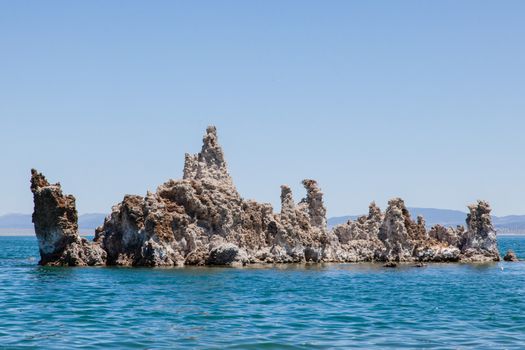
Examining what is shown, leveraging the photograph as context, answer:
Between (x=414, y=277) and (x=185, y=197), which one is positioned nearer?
(x=414, y=277)

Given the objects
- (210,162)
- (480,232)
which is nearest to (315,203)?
(210,162)

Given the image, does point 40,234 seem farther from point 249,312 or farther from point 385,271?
point 249,312

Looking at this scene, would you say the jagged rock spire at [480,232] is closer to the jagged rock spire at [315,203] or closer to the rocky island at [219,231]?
the rocky island at [219,231]

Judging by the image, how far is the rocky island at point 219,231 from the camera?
84812mm

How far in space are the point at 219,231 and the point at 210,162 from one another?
11183 mm

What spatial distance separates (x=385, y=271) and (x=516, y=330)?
48837mm

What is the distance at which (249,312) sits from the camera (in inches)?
1865

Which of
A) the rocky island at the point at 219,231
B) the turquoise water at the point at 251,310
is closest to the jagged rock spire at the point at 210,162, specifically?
the rocky island at the point at 219,231

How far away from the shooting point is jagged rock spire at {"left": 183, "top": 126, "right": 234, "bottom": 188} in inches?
3841

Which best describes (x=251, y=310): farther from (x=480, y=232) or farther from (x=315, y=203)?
(x=480, y=232)

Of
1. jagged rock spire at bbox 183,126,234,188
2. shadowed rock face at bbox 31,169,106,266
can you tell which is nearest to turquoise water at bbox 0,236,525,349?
shadowed rock face at bbox 31,169,106,266

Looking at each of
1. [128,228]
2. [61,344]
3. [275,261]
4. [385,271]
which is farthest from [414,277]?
[61,344]

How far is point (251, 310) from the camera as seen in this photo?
48344 mm

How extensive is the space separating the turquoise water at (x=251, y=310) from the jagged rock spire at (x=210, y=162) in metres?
18.9
